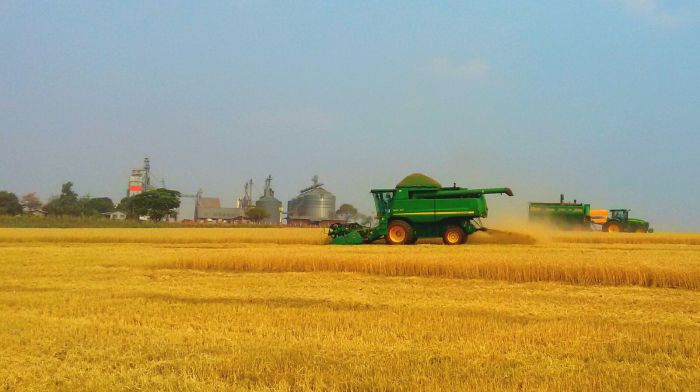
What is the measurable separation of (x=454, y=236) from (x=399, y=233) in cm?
192

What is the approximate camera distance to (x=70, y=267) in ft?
41.1

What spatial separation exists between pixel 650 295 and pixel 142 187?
12177cm

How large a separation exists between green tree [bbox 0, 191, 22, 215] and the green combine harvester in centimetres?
8473

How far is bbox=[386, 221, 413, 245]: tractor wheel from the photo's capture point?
1986 cm

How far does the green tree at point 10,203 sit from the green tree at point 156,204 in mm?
25112

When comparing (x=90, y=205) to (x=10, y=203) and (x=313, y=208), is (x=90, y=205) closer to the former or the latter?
(x=10, y=203)

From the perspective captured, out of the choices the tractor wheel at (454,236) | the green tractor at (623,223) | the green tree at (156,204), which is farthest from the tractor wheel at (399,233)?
the green tree at (156,204)

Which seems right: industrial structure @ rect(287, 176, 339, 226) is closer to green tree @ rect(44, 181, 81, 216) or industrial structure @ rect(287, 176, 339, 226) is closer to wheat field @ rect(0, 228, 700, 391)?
green tree @ rect(44, 181, 81, 216)

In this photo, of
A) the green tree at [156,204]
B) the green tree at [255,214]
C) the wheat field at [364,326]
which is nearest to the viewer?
the wheat field at [364,326]

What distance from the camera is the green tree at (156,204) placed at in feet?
250

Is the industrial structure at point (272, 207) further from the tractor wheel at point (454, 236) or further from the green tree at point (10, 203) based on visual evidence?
the tractor wheel at point (454, 236)

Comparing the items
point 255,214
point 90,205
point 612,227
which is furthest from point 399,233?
point 90,205

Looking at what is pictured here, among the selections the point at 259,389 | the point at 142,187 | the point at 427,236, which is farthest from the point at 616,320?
the point at 142,187

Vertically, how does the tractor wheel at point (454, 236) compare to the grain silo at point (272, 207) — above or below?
below
